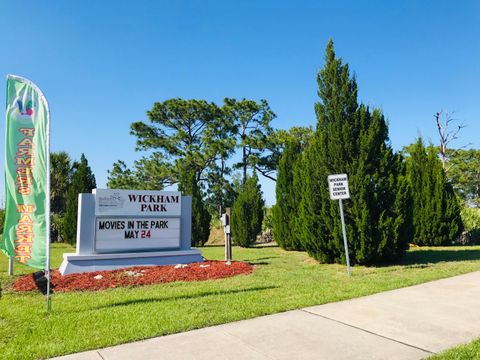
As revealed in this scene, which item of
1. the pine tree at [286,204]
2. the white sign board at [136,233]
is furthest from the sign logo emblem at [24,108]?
the pine tree at [286,204]

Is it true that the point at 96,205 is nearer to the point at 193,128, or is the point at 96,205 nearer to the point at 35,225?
the point at 35,225

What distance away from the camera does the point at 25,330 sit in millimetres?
4809

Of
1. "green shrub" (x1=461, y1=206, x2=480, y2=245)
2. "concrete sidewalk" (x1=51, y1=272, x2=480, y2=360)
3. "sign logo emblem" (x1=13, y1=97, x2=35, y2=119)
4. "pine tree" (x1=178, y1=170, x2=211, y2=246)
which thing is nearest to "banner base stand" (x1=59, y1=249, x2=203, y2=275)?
"sign logo emblem" (x1=13, y1=97, x2=35, y2=119)

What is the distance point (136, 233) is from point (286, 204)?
8.83 meters

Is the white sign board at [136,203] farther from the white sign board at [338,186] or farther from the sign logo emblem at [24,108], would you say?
the white sign board at [338,186]

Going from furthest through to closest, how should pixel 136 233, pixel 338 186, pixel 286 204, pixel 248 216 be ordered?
pixel 248 216 → pixel 286 204 → pixel 136 233 → pixel 338 186

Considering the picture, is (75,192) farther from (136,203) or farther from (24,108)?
(24,108)

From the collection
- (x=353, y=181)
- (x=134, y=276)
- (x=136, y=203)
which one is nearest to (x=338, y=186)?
(x=353, y=181)

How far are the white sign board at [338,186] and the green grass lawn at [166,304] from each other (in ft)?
6.50

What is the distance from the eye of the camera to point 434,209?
17.6 meters

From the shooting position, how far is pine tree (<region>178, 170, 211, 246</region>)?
22.1m

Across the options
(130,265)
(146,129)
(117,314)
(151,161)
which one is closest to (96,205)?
(130,265)

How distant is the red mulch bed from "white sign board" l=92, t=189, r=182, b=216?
185 centimetres

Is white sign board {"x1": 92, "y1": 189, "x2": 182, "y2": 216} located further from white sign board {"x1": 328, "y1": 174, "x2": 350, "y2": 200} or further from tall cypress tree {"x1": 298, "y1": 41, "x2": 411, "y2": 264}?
white sign board {"x1": 328, "y1": 174, "x2": 350, "y2": 200}
